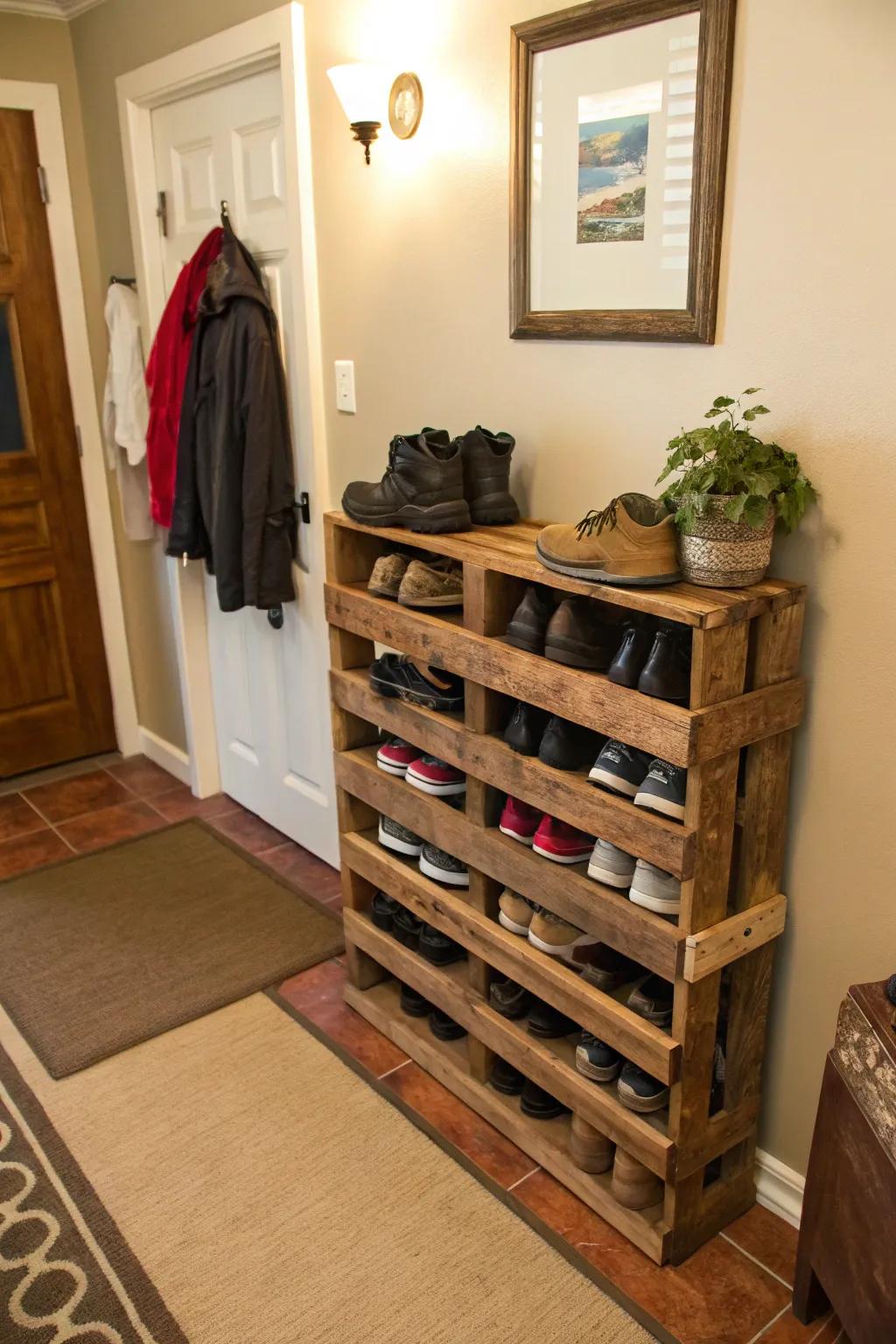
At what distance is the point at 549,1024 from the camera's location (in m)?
1.93

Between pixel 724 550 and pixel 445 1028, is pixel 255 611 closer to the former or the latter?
pixel 445 1028

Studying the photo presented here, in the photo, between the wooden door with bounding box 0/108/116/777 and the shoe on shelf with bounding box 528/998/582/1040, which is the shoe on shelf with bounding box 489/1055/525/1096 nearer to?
the shoe on shelf with bounding box 528/998/582/1040

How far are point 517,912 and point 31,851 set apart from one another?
6.27ft

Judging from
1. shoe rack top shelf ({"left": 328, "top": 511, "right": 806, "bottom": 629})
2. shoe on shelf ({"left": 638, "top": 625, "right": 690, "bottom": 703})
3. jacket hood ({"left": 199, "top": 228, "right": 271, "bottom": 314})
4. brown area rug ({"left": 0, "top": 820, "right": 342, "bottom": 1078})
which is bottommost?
brown area rug ({"left": 0, "top": 820, "right": 342, "bottom": 1078})

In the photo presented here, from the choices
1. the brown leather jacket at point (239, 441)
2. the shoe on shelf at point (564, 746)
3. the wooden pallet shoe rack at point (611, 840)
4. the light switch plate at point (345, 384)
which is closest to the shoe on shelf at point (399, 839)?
the wooden pallet shoe rack at point (611, 840)

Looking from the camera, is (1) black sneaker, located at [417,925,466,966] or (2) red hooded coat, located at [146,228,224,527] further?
(2) red hooded coat, located at [146,228,224,527]

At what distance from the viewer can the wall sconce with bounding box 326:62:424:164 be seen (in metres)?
2.08

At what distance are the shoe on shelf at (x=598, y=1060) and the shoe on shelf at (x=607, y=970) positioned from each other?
88mm

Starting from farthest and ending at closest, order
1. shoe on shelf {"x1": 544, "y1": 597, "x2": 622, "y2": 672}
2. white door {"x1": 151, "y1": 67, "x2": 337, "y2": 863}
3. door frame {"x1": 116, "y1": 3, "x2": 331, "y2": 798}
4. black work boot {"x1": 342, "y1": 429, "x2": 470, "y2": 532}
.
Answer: white door {"x1": 151, "y1": 67, "x2": 337, "y2": 863} < door frame {"x1": 116, "y1": 3, "x2": 331, "y2": 798} < black work boot {"x1": 342, "y1": 429, "x2": 470, "y2": 532} < shoe on shelf {"x1": 544, "y1": 597, "x2": 622, "y2": 672}

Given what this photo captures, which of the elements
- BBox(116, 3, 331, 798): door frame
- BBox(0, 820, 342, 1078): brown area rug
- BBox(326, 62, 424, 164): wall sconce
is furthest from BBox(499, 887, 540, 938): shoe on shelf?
BBox(326, 62, 424, 164): wall sconce

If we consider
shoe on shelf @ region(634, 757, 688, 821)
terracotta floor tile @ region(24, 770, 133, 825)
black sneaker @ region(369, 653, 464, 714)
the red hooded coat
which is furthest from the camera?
terracotta floor tile @ region(24, 770, 133, 825)

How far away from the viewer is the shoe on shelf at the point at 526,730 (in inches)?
70.1

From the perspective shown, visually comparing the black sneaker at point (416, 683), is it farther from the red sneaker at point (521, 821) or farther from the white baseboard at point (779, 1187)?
the white baseboard at point (779, 1187)

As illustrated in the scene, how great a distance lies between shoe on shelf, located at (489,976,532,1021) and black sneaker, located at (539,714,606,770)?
1.62 feet
